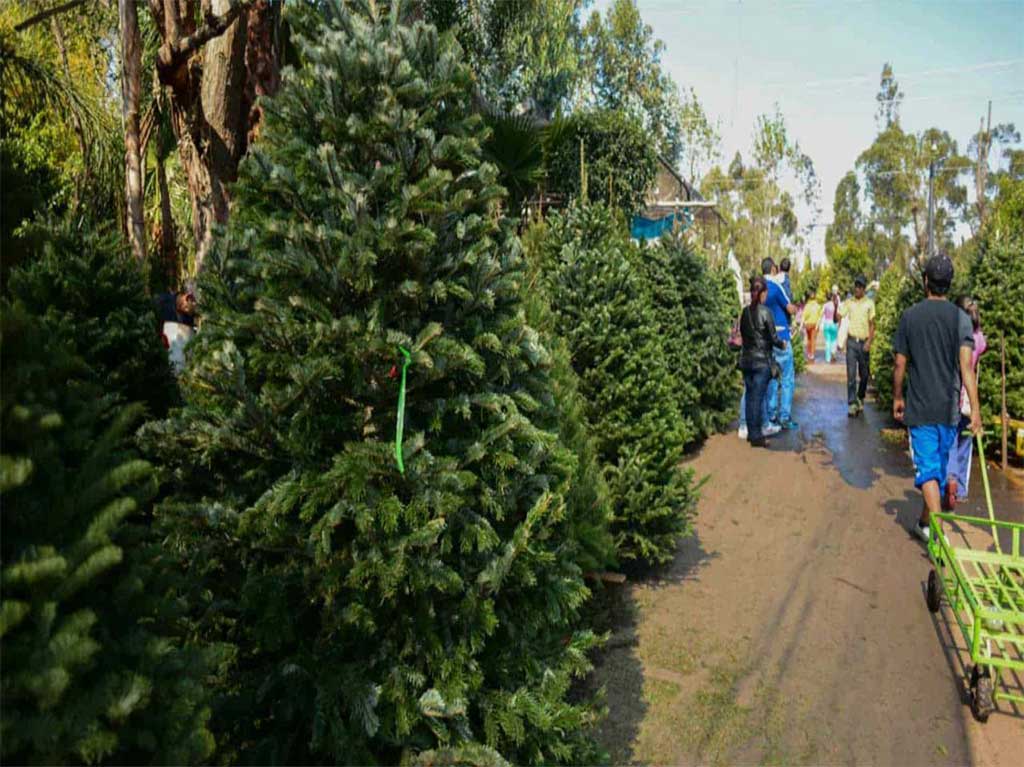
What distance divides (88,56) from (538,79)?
37.0 ft

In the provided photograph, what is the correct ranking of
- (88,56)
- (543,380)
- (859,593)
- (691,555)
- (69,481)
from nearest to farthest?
(69,481) → (543,380) → (859,593) → (691,555) → (88,56)

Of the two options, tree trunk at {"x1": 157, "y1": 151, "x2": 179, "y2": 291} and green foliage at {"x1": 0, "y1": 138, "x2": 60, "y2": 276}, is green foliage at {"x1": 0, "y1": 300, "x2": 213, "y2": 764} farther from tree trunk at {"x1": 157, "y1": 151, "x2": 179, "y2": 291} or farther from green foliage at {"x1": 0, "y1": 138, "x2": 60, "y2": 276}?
tree trunk at {"x1": 157, "y1": 151, "x2": 179, "y2": 291}

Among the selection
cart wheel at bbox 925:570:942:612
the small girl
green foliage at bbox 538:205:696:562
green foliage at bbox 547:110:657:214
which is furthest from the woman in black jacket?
the small girl

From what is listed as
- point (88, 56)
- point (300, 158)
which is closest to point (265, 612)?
point (300, 158)

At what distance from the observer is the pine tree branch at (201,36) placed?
4477 mm

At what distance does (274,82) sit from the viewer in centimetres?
538

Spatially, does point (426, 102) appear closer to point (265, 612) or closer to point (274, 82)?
point (265, 612)

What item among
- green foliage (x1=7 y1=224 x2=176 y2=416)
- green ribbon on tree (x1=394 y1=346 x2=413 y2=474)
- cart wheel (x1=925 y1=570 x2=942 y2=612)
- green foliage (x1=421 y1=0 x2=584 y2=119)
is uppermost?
green foliage (x1=421 y1=0 x2=584 y2=119)

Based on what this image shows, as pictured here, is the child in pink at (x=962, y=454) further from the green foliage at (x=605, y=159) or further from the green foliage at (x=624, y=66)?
the green foliage at (x=624, y=66)

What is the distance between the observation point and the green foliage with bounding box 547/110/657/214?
1606 cm

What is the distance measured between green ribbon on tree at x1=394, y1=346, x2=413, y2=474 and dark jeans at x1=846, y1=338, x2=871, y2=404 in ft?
33.5

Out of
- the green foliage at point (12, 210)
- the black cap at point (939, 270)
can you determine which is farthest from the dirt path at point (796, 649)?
the green foliage at point (12, 210)

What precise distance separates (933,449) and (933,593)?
3.64 feet

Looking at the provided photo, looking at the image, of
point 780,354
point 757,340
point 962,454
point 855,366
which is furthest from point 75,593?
point 855,366
